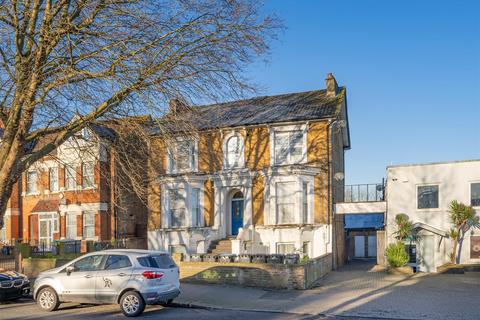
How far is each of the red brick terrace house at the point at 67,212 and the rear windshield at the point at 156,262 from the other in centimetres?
1548

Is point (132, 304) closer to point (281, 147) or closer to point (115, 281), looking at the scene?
point (115, 281)

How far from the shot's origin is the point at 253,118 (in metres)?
26.5

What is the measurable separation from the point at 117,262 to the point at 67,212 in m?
18.6

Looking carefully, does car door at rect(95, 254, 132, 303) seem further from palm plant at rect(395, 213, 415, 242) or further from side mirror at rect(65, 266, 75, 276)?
palm plant at rect(395, 213, 415, 242)

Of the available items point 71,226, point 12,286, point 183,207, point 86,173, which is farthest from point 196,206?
point 12,286

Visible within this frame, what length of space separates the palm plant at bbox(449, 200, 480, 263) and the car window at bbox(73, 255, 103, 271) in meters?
16.2

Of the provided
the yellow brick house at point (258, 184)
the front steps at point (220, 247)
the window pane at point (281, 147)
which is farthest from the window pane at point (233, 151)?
the front steps at point (220, 247)

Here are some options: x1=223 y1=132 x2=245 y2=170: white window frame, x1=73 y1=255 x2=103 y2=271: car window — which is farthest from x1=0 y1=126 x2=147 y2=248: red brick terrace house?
x1=73 y1=255 x2=103 y2=271: car window

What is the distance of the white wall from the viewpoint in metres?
23.5

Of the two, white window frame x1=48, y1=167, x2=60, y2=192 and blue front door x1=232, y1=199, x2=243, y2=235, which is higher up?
white window frame x1=48, y1=167, x2=60, y2=192

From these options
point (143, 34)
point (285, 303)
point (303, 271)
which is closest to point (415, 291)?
point (303, 271)

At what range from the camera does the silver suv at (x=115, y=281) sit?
13.0m

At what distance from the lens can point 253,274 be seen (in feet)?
57.8

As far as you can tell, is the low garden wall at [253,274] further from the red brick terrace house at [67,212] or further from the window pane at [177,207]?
the red brick terrace house at [67,212]
